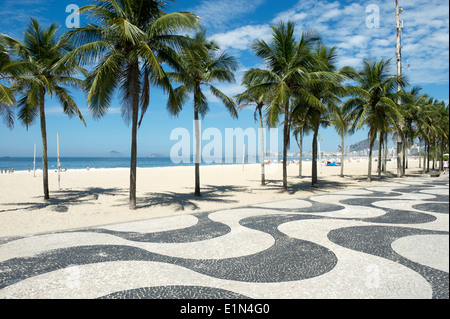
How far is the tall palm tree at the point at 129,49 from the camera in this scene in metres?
8.64

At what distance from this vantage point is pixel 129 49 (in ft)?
32.3

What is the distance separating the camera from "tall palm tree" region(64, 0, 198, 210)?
8641 millimetres

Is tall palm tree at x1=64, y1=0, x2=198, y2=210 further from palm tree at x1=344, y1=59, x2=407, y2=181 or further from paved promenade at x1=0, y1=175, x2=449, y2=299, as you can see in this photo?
palm tree at x1=344, y1=59, x2=407, y2=181

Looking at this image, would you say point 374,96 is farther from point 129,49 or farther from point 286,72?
point 129,49

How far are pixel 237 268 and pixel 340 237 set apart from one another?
2970mm

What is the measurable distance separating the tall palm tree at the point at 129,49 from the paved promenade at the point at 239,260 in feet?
15.1

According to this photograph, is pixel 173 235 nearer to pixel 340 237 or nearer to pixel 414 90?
pixel 340 237

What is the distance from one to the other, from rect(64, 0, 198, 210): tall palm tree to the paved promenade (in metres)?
4.61

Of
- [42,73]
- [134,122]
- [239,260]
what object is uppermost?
[42,73]

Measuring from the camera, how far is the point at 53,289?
372 centimetres

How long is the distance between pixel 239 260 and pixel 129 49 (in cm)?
855

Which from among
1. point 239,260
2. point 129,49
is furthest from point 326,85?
point 239,260

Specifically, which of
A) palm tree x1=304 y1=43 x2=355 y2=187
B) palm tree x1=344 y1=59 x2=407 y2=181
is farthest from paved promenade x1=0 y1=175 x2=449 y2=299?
palm tree x1=344 y1=59 x2=407 y2=181

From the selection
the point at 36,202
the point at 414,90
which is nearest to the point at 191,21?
the point at 36,202
